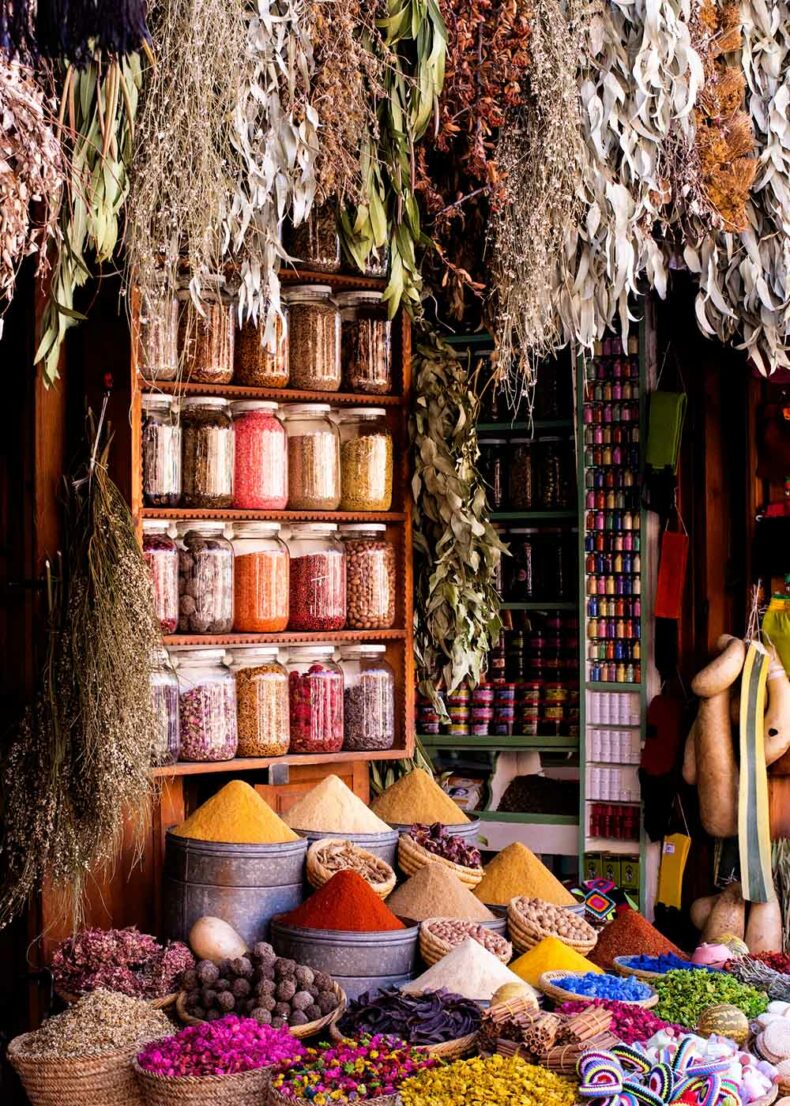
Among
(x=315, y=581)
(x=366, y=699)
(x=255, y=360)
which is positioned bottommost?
(x=366, y=699)

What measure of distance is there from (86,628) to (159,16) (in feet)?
4.43

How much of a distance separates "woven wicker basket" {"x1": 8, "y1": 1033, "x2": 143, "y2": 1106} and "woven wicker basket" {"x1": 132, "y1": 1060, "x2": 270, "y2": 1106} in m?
0.15

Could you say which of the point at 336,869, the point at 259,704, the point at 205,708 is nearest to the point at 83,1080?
the point at 336,869

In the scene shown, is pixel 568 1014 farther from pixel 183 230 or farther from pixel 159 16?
pixel 159 16

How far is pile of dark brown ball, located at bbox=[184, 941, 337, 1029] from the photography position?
3256 millimetres

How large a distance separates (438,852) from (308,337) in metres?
1.46

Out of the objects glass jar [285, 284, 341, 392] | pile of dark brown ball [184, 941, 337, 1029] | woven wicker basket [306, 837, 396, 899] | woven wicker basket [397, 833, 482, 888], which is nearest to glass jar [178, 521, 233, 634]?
glass jar [285, 284, 341, 392]

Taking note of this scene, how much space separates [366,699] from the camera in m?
4.42

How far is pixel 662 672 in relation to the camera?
6.23 meters

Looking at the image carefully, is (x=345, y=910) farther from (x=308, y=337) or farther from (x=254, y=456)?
(x=308, y=337)

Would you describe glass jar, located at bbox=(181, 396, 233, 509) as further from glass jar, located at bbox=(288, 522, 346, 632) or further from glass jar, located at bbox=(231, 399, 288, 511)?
glass jar, located at bbox=(288, 522, 346, 632)

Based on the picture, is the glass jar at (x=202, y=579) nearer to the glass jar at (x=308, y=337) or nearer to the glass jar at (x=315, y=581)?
the glass jar at (x=315, y=581)

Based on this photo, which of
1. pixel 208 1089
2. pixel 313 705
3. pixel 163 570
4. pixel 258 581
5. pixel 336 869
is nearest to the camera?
pixel 208 1089

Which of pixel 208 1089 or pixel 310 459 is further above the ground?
pixel 310 459
